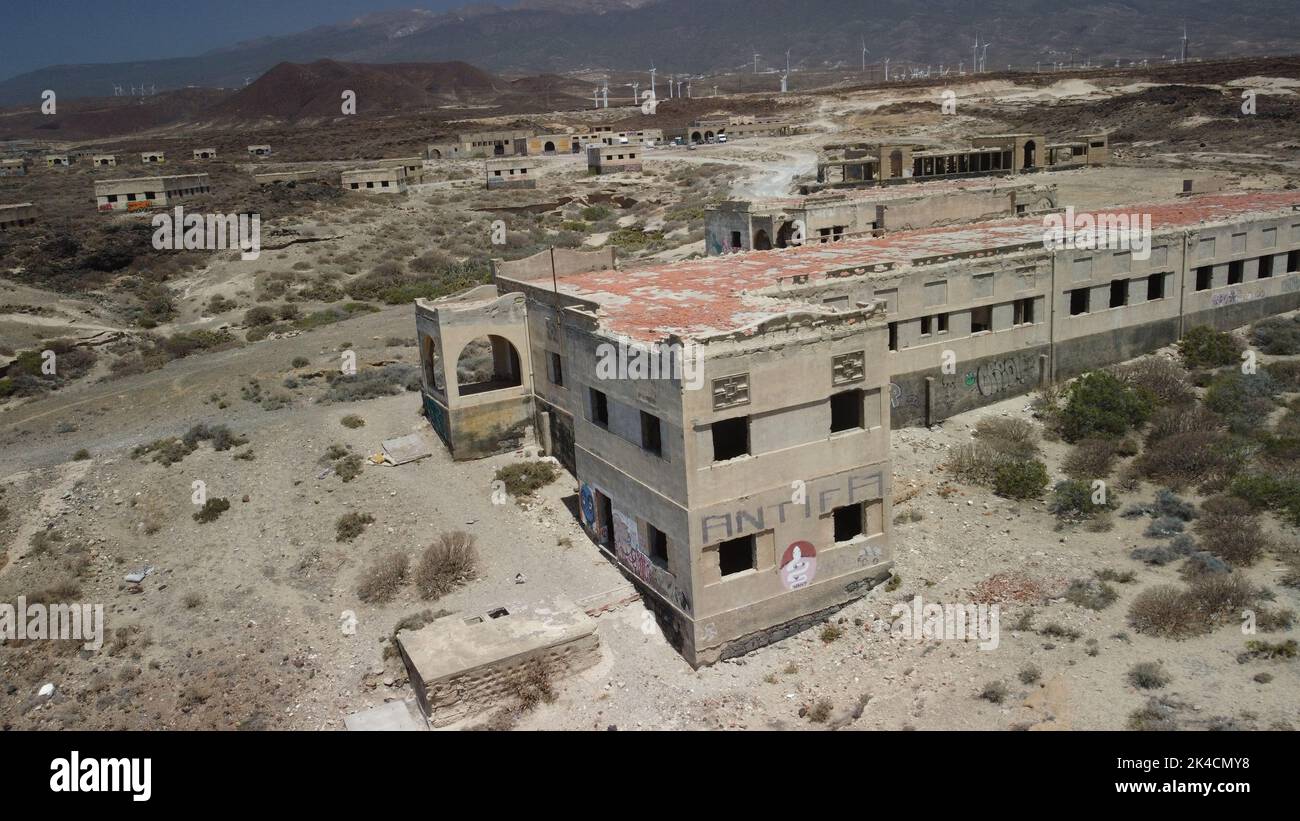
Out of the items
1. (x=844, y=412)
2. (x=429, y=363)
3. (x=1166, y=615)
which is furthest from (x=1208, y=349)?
(x=429, y=363)

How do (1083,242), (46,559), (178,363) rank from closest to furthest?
1. (46,559)
2. (1083,242)
3. (178,363)

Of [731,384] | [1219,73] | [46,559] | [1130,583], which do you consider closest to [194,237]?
[46,559]

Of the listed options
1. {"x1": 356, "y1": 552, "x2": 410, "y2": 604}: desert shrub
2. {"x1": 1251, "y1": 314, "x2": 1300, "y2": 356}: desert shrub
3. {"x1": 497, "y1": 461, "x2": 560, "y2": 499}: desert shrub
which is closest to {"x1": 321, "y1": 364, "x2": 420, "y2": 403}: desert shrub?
{"x1": 497, "y1": 461, "x2": 560, "y2": 499}: desert shrub

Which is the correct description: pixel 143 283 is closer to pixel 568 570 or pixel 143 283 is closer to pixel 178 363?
pixel 178 363

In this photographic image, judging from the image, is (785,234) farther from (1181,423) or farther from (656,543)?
(656,543)

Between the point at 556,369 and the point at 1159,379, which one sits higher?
the point at 556,369

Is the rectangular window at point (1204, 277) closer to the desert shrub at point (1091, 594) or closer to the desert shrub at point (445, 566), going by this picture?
the desert shrub at point (1091, 594)
